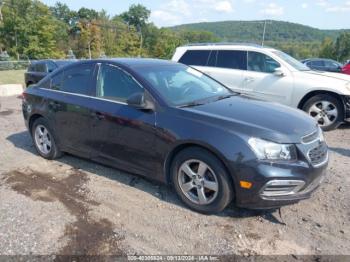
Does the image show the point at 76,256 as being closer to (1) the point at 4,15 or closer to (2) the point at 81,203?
(2) the point at 81,203

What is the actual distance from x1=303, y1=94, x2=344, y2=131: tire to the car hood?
11.1ft

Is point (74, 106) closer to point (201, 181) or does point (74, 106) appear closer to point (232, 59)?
point (201, 181)

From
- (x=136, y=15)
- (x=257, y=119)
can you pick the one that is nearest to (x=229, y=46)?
(x=257, y=119)

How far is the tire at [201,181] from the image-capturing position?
3.41 metres

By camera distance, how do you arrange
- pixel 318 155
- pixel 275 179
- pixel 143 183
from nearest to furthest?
pixel 275 179
pixel 318 155
pixel 143 183

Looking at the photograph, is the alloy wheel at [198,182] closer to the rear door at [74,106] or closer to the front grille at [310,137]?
Answer: the front grille at [310,137]

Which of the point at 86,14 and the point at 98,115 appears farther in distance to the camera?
the point at 86,14

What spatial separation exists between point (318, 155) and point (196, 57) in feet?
18.5

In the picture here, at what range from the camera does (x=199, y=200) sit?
3.65 metres

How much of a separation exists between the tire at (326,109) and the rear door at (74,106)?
4.73m

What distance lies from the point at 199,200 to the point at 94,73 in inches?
89.7

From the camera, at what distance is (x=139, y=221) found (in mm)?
3570

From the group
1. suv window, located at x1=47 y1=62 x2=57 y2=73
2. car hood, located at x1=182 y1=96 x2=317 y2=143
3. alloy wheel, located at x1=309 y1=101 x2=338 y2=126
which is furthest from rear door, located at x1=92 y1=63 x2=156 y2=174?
suv window, located at x1=47 y1=62 x2=57 y2=73

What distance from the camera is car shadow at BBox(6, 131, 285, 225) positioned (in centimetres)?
367
